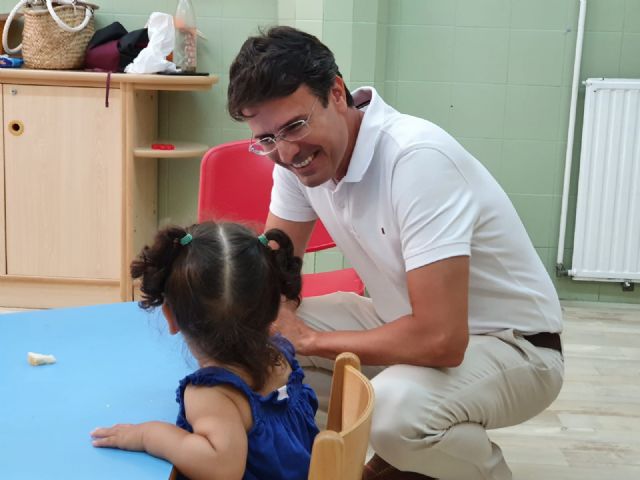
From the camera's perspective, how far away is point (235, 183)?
261 cm

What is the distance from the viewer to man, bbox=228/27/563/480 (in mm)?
1719

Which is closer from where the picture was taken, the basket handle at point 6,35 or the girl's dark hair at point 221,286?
the girl's dark hair at point 221,286

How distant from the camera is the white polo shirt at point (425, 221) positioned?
173cm

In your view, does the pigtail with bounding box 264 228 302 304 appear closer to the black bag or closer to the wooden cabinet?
the wooden cabinet

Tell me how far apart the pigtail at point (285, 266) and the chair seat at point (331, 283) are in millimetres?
1025

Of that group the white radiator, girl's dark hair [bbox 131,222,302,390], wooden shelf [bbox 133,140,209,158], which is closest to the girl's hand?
girl's dark hair [bbox 131,222,302,390]

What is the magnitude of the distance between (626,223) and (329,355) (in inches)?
103

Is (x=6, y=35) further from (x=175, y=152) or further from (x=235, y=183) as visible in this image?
(x=235, y=183)

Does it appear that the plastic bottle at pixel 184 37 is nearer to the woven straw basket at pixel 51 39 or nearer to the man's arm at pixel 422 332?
the woven straw basket at pixel 51 39

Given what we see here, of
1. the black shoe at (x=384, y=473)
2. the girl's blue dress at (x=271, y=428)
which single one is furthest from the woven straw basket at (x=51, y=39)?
the girl's blue dress at (x=271, y=428)

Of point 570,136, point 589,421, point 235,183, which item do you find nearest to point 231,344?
point 235,183

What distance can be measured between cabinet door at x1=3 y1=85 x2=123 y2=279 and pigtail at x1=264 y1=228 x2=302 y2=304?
2393 millimetres

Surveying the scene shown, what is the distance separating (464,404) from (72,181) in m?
2.41

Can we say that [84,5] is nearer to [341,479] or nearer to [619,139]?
[619,139]
